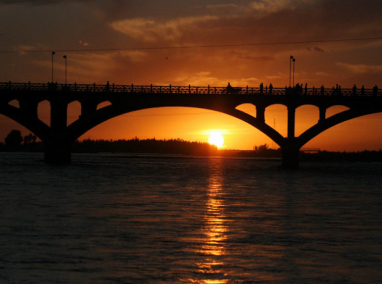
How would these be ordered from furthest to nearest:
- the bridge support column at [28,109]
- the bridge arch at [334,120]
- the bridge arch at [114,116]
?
the bridge support column at [28,109]
the bridge arch at [114,116]
the bridge arch at [334,120]

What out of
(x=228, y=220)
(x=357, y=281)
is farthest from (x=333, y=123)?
(x=357, y=281)

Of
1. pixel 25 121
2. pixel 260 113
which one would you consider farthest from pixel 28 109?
A: pixel 260 113

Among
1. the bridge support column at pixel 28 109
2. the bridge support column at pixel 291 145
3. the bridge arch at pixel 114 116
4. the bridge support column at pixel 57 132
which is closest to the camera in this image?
the bridge arch at pixel 114 116

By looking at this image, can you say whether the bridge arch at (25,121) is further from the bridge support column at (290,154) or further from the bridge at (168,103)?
the bridge support column at (290,154)

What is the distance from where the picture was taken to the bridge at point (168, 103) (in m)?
76.7

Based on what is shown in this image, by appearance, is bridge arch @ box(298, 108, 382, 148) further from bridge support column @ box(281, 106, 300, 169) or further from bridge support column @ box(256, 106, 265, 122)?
bridge support column @ box(256, 106, 265, 122)

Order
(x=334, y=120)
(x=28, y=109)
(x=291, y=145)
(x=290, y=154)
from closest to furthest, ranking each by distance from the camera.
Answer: (x=334, y=120) < (x=291, y=145) < (x=28, y=109) < (x=290, y=154)

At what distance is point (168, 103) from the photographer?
77.8 metres

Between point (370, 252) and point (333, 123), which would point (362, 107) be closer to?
point (333, 123)

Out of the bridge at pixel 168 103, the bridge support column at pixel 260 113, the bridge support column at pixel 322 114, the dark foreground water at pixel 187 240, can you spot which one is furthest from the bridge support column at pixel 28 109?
the dark foreground water at pixel 187 240

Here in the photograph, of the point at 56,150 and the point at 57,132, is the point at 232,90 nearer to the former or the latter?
the point at 57,132

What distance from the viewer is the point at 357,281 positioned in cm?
1352

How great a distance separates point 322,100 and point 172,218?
55.9 metres

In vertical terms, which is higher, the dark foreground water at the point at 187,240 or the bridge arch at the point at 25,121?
the bridge arch at the point at 25,121
